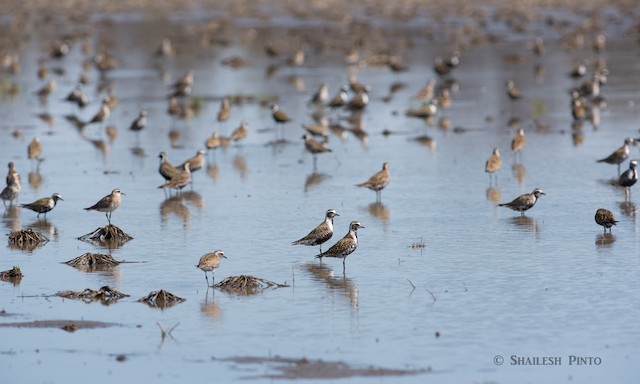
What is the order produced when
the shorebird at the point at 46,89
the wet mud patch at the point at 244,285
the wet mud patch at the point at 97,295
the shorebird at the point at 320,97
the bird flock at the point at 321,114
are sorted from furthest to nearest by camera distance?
the shorebird at the point at 46,89 < the shorebird at the point at 320,97 < the bird flock at the point at 321,114 < the wet mud patch at the point at 244,285 < the wet mud patch at the point at 97,295

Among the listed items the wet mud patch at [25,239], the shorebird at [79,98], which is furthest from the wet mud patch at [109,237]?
the shorebird at [79,98]

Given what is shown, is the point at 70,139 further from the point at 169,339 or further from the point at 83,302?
the point at 169,339

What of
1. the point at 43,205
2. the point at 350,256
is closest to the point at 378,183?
the point at 350,256

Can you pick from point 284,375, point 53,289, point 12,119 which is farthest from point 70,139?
point 284,375

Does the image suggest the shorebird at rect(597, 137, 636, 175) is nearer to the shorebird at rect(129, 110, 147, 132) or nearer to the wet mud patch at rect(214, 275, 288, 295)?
the wet mud patch at rect(214, 275, 288, 295)

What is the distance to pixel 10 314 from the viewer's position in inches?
692

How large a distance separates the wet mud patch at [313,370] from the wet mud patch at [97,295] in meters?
3.81

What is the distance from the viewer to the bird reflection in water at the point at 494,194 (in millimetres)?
26523

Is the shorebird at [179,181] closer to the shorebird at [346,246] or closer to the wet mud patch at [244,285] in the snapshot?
the shorebird at [346,246]

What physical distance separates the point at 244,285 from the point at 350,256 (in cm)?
304

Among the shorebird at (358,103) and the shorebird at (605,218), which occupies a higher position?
the shorebird at (358,103)

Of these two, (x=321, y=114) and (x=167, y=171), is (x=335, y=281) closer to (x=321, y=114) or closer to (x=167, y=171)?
(x=167, y=171)

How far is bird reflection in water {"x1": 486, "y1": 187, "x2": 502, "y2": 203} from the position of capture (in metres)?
26.5

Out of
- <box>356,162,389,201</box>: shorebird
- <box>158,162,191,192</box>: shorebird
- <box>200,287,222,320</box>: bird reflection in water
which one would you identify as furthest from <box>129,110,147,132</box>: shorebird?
<box>200,287,222,320</box>: bird reflection in water
